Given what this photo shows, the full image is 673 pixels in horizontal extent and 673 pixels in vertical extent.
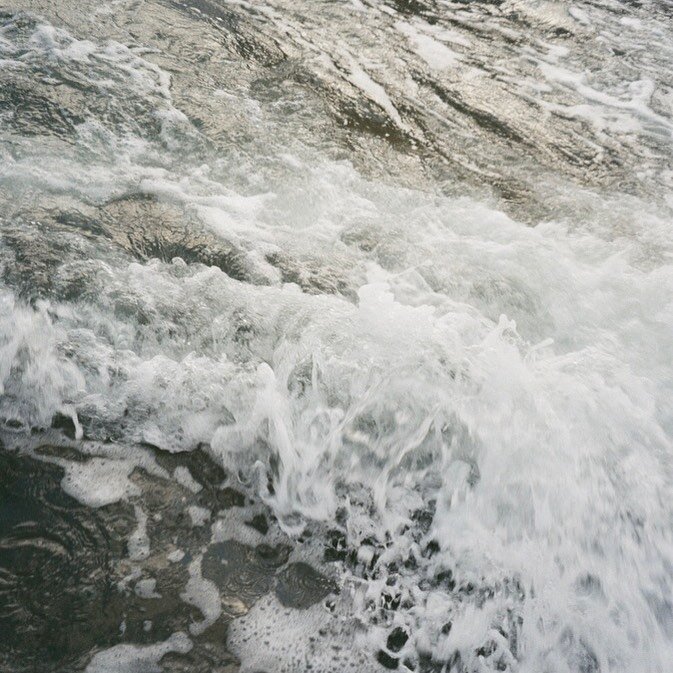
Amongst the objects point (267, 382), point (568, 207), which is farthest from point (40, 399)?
point (568, 207)

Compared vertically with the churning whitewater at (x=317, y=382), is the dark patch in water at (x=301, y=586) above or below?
below

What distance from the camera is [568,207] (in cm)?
389

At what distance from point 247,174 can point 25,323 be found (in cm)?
169

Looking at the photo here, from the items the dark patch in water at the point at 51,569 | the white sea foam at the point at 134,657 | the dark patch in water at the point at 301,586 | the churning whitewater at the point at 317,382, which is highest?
the churning whitewater at the point at 317,382

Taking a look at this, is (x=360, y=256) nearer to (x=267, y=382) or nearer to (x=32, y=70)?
(x=267, y=382)

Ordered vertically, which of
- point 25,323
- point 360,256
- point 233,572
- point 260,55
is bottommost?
point 233,572

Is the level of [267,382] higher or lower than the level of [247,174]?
lower

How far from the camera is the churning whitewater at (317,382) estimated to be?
2.02 meters

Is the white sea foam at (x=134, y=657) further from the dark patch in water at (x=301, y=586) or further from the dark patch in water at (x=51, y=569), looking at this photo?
the dark patch in water at (x=301, y=586)

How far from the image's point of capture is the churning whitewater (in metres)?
2.02

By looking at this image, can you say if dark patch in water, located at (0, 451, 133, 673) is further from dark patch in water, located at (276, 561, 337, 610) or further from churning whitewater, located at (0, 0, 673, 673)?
dark patch in water, located at (276, 561, 337, 610)

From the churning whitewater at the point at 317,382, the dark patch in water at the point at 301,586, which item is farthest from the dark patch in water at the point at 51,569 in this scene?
the dark patch in water at the point at 301,586

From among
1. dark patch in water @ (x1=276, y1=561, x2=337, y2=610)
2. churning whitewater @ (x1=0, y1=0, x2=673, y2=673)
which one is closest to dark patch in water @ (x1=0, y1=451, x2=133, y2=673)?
churning whitewater @ (x1=0, y1=0, x2=673, y2=673)

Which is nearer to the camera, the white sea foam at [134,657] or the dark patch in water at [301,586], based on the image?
the white sea foam at [134,657]
